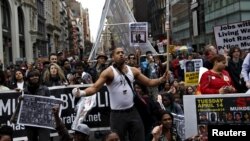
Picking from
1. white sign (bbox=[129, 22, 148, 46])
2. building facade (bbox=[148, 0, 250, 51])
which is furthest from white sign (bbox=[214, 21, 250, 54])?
building facade (bbox=[148, 0, 250, 51])

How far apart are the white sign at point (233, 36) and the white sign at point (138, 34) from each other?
6125mm

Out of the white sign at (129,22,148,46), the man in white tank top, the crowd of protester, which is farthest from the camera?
the white sign at (129,22,148,46)

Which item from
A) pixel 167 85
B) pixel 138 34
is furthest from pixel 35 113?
pixel 138 34

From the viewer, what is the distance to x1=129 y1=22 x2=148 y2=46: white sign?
1648cm

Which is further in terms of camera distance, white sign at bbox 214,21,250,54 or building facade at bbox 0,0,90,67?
building facade at bbox 0,0,90,67

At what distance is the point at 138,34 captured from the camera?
16.7m

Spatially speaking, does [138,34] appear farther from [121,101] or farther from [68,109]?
[121,101]

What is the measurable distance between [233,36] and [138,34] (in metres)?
6.64

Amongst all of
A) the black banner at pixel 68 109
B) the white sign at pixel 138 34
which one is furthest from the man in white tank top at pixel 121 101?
the white sign at pixel 138 34

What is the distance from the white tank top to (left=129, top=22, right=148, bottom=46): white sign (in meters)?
9.73

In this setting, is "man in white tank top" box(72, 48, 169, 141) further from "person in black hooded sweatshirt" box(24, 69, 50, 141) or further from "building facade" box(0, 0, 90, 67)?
"building facade" box(0, 0, 90, 67)

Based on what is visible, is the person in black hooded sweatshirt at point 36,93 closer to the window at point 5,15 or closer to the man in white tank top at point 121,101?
the man in white tank top at point 121,101

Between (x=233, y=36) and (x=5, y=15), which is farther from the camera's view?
(x=5, y=15)

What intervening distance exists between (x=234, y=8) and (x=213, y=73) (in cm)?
3798
